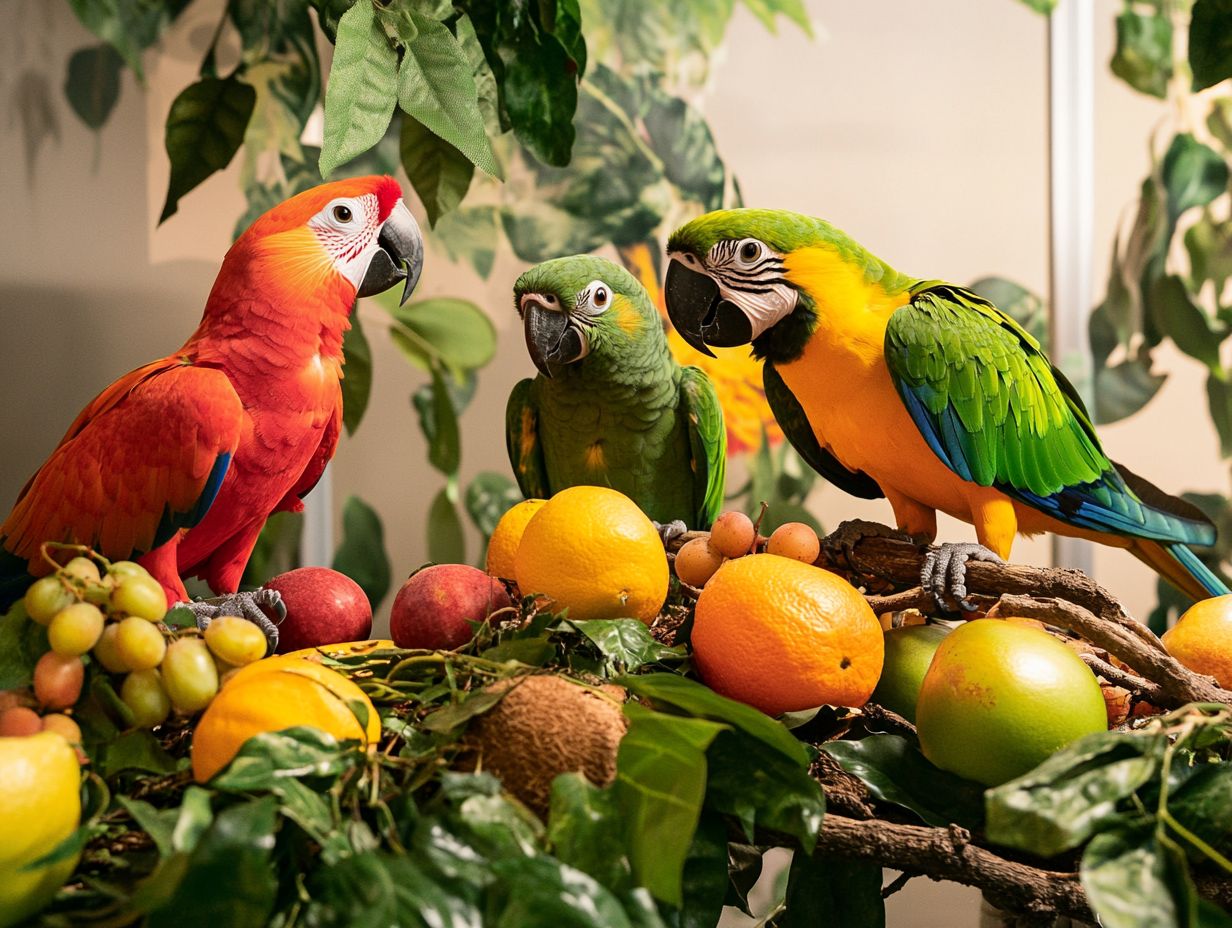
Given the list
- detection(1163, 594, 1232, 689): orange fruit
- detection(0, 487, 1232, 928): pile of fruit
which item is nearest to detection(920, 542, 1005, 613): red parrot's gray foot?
detection(0, 487, 1232, 928): pile of fruit

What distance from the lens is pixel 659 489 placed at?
1.31m

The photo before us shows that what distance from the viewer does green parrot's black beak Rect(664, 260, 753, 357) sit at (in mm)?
915

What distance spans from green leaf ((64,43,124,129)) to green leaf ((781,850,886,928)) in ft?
5.52

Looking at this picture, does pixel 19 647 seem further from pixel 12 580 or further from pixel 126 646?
pixel 12 580

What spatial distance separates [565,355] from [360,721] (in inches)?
31.4

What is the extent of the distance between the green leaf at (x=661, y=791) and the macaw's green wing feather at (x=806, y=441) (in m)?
0.64

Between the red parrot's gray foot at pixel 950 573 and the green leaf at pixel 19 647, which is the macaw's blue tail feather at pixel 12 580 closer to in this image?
the green leaf at pixel 19 647

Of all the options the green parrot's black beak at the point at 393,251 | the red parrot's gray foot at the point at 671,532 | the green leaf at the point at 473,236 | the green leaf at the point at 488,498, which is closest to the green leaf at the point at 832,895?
the red parrot's gray foot at the point at 671,532

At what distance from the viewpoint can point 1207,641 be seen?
652 mm

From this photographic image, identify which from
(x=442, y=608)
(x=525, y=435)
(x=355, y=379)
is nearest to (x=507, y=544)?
(x=442, y=608)

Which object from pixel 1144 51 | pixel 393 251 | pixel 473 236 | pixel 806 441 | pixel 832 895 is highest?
pixel 1144 51

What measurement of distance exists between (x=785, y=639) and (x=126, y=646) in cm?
34

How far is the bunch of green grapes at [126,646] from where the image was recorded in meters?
0.46

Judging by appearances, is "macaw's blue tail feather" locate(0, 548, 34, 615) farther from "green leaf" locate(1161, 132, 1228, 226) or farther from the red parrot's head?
"green leaf" locate(1161, 132, 1228, 226)
